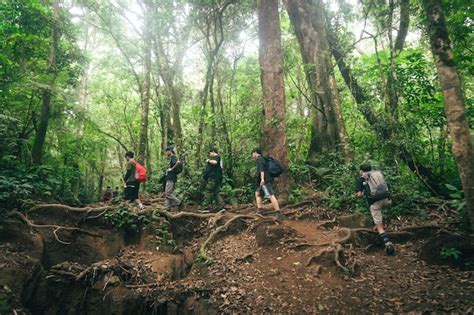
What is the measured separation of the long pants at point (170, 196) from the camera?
1105 cm

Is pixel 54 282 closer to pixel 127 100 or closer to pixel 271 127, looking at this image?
pixel 271 127

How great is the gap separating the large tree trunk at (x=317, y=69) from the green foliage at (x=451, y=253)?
22.5ft

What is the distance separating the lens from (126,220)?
34.4 feet

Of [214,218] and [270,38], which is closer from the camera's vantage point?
[214,218]

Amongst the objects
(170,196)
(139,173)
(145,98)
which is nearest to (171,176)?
(170,196)

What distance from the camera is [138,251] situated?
1012 cm

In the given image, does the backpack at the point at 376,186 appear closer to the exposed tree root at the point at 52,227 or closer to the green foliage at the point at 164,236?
the green foliage at the point at 164,236

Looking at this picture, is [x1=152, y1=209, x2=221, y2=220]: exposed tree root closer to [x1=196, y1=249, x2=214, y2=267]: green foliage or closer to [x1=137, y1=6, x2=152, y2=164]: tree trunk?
[x1=196, y1=249, x2=214, y2=267]: green foliage

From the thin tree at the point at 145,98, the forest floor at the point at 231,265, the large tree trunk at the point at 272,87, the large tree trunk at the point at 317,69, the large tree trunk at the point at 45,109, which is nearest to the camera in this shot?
the forest floor at the point at 231,265

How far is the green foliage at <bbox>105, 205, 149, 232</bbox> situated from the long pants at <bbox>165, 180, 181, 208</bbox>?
39.8 inches

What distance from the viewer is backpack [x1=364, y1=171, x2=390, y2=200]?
8.56 metres

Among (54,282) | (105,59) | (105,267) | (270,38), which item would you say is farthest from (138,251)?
(105,59)

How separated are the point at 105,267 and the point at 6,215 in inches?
124

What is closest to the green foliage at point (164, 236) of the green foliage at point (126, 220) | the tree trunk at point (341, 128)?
the green foliage at point (126, 220)
